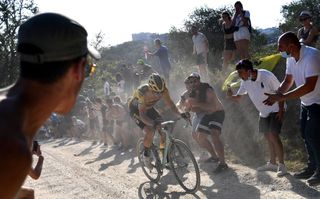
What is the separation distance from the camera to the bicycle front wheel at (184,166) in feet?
22.0

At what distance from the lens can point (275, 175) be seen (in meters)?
6.86

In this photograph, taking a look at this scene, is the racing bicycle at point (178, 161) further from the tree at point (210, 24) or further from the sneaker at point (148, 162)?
the tree at point (210, 24)

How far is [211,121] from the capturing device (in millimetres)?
8000

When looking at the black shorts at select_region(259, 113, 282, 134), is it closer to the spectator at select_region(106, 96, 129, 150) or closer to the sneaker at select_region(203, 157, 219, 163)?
the sneaker at select_region(203, 157, 219, 163)

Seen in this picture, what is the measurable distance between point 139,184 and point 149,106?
1.56 m

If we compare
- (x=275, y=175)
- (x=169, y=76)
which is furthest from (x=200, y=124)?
(x=169, y=76)

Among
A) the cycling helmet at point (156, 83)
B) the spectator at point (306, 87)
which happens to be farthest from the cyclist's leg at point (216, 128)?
the spectator at point (306, 87)

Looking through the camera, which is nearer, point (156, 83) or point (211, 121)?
point (156, 83)

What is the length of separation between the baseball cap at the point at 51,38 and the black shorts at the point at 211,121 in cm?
654

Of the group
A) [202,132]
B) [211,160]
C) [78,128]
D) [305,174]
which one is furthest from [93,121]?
[305,174]

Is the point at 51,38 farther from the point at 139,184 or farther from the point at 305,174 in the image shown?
the point at 139,184

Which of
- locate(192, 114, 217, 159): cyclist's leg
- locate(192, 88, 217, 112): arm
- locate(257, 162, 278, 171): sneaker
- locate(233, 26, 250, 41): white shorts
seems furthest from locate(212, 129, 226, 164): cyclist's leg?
locate(233, 26, 250, 41): white shorts

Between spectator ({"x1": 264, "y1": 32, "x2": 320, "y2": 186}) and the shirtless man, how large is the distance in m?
1.85

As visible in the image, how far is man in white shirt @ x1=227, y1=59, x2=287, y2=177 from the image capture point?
6855 millimetres
